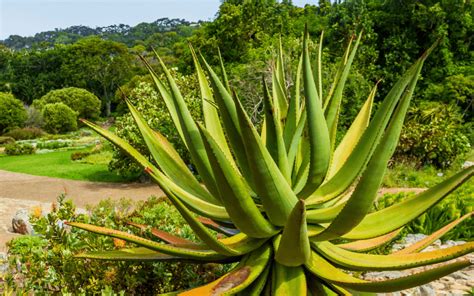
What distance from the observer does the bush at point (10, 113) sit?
110 ft

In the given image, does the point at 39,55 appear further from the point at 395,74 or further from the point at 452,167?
the point at 452,167

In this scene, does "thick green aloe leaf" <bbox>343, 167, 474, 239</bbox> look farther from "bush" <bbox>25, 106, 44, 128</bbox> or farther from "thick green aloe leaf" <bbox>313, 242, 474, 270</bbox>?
"bush" <bbox>25, 106, 44, 128</bbox>

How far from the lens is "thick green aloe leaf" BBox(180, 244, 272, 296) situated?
1632mm

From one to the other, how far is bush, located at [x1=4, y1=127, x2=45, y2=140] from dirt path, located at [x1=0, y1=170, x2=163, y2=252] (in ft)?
59.1

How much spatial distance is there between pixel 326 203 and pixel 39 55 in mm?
62205

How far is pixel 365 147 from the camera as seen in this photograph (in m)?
1.79

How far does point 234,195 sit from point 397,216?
799 mm

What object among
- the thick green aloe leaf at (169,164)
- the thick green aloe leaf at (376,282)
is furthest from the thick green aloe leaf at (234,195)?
the thick green aloe leaf at (169,164)

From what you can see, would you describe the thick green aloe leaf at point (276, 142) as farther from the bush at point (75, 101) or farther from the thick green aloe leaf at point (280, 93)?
the bush at point (75, 101)

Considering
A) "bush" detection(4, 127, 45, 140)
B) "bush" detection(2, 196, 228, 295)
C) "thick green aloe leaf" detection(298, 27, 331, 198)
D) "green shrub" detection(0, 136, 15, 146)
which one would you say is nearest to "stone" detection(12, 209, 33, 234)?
"bush" detection(2, 196, 228, 295)

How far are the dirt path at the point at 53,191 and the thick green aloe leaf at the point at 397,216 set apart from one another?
9.94 meters

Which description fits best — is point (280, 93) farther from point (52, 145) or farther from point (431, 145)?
point (52, 145)

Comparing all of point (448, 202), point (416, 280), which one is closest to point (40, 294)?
point (416, 280)

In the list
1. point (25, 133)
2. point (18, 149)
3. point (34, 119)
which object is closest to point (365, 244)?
point (18, 149)
